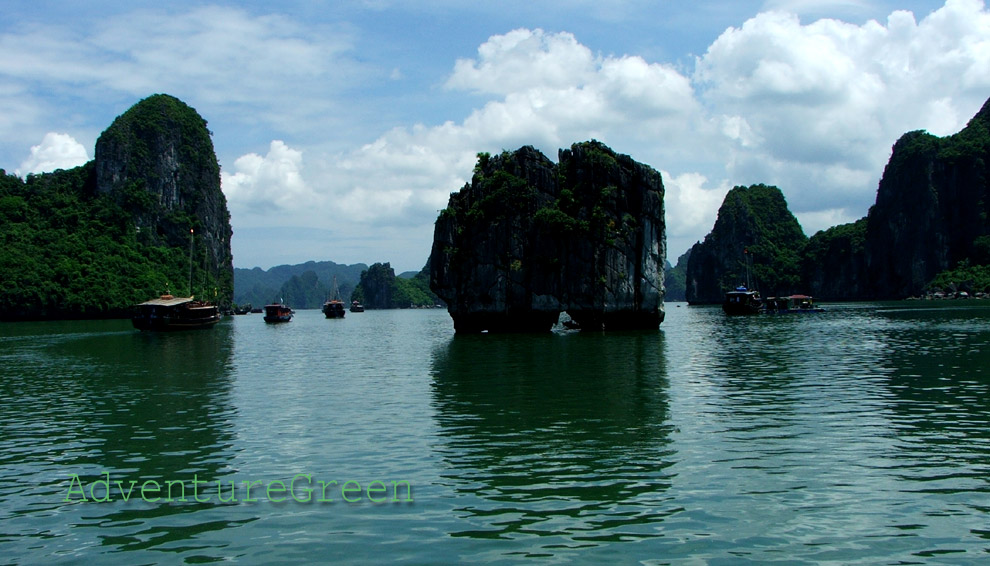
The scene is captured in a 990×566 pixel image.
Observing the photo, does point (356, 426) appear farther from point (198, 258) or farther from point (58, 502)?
point (198, 258)

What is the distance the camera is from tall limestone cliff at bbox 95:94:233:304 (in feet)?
568

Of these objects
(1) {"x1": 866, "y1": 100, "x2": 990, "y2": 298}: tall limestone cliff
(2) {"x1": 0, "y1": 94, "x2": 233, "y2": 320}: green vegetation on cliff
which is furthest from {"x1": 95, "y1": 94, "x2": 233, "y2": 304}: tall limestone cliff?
(1) {"x1": 866, "y1": 100, "x2": 990, "y2": 298}: tall limestone cliff

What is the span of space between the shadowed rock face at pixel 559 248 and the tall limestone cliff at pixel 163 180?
10451 centimetres

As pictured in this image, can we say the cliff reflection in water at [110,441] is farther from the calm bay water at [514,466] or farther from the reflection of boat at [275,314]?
the reflection of boat at [275,314]

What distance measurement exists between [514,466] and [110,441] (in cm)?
1083

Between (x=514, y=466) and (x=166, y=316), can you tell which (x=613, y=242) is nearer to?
(x=166, y=316)

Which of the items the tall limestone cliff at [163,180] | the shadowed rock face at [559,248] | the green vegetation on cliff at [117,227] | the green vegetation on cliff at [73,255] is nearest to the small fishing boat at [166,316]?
the green vegetation on cliff at [117,227]

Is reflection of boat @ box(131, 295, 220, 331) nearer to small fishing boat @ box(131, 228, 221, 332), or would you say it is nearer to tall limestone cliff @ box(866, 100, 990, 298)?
small fishing boat @ box(131, 228, 221, 332)

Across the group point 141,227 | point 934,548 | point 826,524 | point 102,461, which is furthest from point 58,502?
point 141,227

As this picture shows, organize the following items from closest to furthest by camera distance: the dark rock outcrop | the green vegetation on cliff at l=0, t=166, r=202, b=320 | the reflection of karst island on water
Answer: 1. the dark rock outcrop
2. the reflection of karst island on water
3. the green vegetation on cliff at l=0, t=166, r=202, b=320

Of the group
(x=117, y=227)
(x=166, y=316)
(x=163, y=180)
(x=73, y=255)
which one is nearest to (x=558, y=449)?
(x=166, y=316)

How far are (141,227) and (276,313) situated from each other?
69.3 m

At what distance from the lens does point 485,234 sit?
237 feet

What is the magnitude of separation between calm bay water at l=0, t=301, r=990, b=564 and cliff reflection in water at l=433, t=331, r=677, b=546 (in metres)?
0.08
